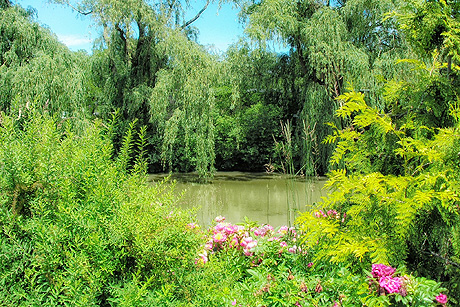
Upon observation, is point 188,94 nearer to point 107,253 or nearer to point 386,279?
point 107,253

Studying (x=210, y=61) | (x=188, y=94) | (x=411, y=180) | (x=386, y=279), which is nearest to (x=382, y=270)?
(x=386, y=279)

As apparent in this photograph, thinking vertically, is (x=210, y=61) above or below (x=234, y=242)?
above

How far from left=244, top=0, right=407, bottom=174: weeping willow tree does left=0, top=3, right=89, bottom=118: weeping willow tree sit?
17.5 ft

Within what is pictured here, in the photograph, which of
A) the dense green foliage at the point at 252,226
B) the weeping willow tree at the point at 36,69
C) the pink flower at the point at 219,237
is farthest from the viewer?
the weeping willow tree at the point at 36,69

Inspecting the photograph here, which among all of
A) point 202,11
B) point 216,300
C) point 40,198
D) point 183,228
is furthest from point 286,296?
point 202,11

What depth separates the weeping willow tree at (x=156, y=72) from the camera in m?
10.3

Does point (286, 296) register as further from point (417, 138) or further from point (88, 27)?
point (88, 27)

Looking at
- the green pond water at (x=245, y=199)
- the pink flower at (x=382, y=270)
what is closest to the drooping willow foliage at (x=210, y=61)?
the green pond water at (x=245, y=199)

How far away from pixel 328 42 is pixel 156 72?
4880mm

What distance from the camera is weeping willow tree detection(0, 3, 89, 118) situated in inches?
296

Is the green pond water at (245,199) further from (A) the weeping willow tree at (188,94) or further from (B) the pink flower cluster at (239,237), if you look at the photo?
(B) the pink flower cluster at (239,237)

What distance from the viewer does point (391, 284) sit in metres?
1.82

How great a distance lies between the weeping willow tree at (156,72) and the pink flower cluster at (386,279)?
27.0ft

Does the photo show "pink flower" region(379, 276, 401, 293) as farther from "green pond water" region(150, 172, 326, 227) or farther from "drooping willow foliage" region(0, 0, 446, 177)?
"drooping willow foliage" region(0, 0, 446, 177)
